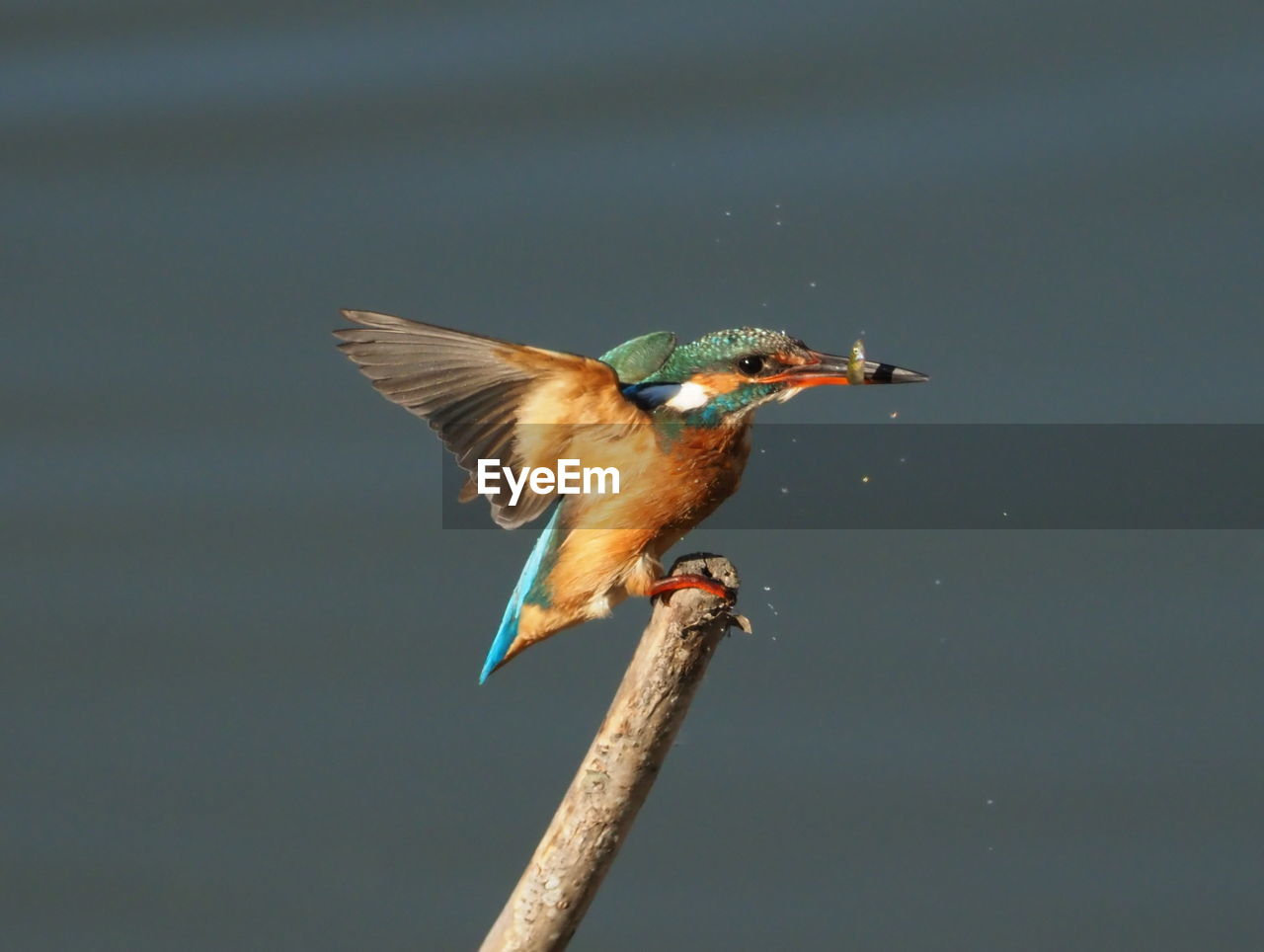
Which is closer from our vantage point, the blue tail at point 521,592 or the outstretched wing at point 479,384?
the outstretched wing at point 479,384

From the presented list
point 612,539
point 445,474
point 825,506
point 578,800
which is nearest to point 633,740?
point 578,800

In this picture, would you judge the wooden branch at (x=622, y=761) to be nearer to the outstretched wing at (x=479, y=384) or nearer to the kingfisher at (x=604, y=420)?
the kingfisher at (x=604, y=420)

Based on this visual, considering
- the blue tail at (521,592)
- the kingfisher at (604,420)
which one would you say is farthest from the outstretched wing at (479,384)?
the blue tail at (521,592)

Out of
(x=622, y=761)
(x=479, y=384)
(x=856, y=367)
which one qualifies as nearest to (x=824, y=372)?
(x=856, y=367)

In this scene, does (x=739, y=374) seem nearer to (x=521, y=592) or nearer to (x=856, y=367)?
(x=856, y=367)

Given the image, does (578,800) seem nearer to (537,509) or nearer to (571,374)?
(537,509)

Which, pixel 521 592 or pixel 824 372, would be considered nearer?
pixel 824 372

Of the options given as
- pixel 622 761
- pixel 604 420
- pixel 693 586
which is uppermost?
pixel 604 420

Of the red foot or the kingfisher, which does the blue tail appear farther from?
the red foot
